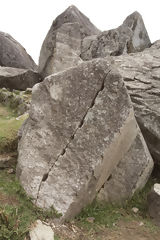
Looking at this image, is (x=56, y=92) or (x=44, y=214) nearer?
(x=44, y=214)

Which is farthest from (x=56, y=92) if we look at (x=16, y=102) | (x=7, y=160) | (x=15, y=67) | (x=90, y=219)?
(x=15, y=67)

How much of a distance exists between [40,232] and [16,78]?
22.1 meters

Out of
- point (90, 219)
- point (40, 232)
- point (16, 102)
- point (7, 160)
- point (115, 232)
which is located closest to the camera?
point (40, 232)

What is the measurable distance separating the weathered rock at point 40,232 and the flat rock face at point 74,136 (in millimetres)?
1080

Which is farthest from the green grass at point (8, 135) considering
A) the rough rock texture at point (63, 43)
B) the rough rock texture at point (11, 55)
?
the rough rock texture at point (11, 55)

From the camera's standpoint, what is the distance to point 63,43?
28.6 m

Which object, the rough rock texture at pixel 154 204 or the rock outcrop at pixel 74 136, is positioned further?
the rough rock texture at pixel 154 204

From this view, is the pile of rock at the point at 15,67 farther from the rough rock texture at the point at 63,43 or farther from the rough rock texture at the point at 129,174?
the rough rock texture at the point at 129,174

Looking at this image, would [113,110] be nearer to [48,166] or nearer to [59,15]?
[48,166]

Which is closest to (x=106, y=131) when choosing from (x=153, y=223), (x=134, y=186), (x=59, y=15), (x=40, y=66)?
(x=134, y=186)

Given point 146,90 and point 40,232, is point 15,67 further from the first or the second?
point 40,232

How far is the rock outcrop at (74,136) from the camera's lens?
923 centimetres

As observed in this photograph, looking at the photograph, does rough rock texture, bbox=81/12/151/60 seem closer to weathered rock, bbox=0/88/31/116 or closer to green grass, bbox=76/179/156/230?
weathered rock, bbox=0/88/31/116

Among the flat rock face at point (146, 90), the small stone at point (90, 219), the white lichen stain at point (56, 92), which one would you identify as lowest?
the small stone at point (90, 219)
